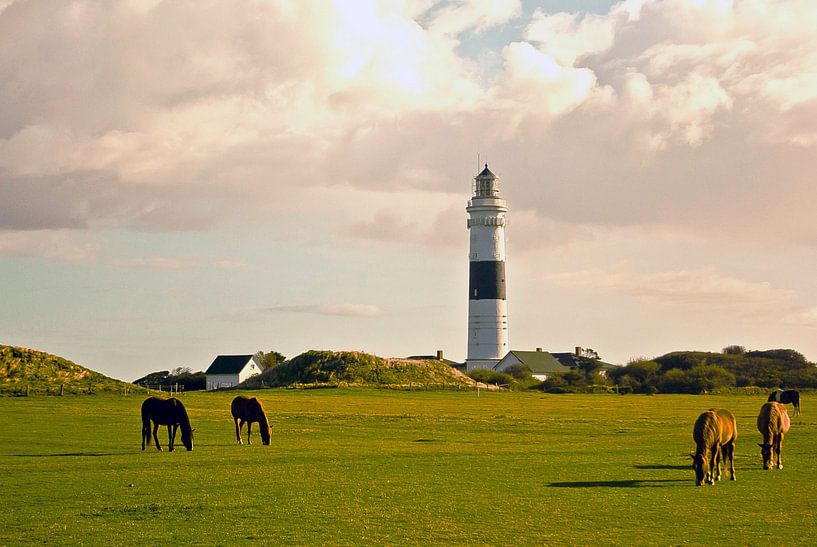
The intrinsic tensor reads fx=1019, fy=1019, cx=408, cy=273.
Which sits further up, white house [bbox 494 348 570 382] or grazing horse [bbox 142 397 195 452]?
white house [bbox 494 348 570 382]

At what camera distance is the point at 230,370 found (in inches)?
6063

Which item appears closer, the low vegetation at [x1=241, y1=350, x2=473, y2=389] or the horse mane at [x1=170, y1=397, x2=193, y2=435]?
the horse mane at [x1=170, y1=397, x2=193, y2=435]

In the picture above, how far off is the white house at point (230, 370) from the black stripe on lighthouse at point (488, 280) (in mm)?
41510

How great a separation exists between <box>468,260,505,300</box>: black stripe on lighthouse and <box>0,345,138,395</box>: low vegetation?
5810cm

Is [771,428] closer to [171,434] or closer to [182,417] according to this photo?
[182,417]

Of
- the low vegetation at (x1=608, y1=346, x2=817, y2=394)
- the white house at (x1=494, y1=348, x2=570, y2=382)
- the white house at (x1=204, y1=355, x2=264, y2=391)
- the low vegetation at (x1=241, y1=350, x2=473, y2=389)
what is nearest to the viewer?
the low vegetation at (x1=241, y1=350, x2=473, y2=389)

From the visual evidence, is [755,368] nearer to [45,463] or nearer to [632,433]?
[632,433]

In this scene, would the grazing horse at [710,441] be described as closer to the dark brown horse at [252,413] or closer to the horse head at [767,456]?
the horse head at [767,456]

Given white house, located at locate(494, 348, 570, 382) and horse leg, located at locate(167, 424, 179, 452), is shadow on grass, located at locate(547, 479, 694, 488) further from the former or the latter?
white house, located at locate(494, 348, 570, 382)

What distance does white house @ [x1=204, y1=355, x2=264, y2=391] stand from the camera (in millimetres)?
152625

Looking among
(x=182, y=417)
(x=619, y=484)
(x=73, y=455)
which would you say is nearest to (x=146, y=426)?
(x=182, y=417)

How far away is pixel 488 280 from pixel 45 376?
6395 centimetres

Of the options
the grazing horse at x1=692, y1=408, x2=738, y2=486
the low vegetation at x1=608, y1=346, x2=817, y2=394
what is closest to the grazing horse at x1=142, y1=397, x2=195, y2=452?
the grazing horse at x1=692, y1=408, x2=738, y2=486

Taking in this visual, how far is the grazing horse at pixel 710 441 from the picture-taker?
25.1 metres
